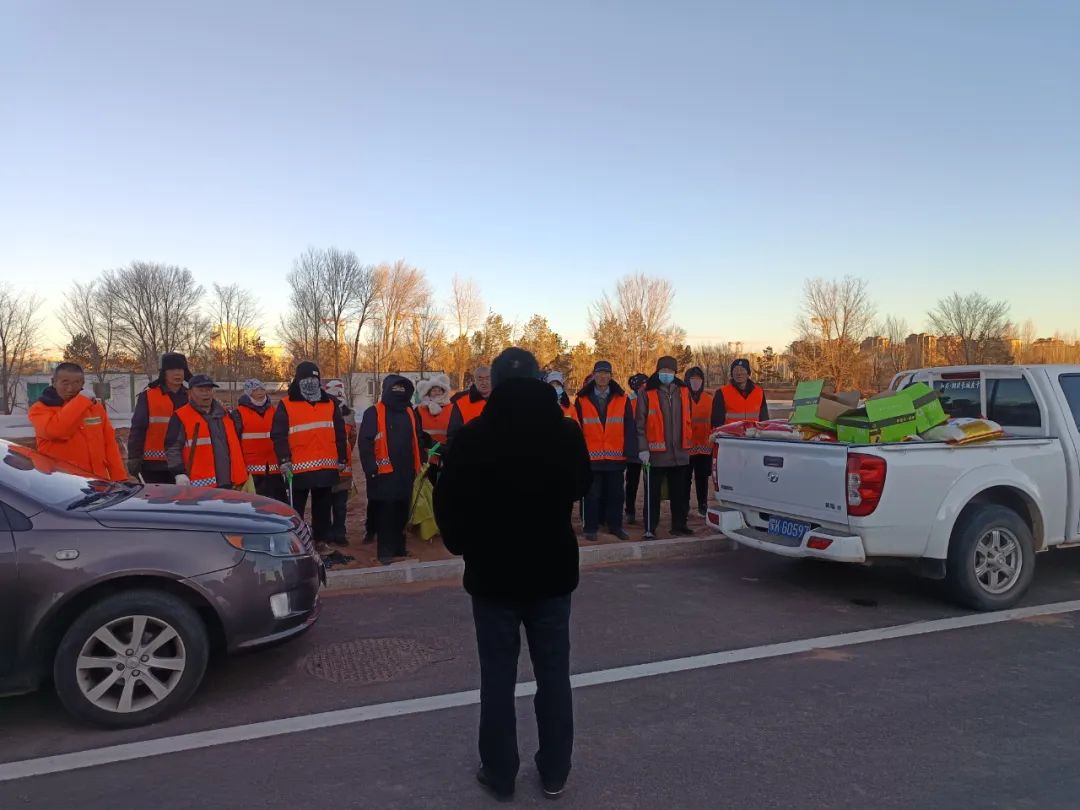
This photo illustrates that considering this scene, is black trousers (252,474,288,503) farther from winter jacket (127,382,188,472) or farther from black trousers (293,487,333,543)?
winter jacket (127,382,188,472)

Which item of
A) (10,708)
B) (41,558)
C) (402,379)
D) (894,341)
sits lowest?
(10,708)

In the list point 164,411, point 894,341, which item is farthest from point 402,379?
point 894,341

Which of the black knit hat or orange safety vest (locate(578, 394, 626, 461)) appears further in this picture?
orange safety vest (locate(578, 394, 626, 461))

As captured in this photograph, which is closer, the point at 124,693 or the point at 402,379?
the point at 124,693

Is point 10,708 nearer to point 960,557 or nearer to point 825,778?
point 825,778

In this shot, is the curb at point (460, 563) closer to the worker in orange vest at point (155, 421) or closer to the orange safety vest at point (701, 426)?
the orange safety vest at point (701, 426)

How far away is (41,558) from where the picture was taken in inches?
153

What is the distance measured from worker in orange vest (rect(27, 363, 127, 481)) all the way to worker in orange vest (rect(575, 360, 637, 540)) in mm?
4740

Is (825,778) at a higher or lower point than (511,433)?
lower

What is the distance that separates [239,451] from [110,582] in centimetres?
308

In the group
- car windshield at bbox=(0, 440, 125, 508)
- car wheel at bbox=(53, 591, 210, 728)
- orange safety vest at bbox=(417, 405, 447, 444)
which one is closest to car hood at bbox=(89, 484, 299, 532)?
car windshield at bbox=(0, 440, 125, 508)

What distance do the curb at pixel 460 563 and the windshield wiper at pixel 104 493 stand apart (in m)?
1.80

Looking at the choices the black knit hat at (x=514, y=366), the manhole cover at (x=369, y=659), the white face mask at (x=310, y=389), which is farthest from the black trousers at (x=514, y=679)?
the white face mask at (x=310, y=389)

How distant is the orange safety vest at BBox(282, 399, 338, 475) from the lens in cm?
737
